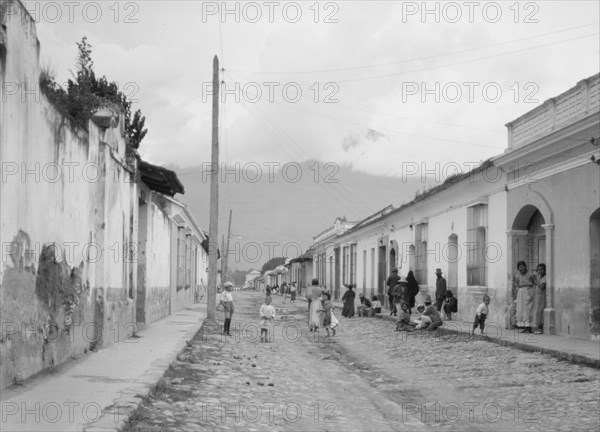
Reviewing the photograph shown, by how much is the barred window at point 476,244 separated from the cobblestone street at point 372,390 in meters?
4.42

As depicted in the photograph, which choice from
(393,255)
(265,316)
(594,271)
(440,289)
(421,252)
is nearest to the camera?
(594,271)

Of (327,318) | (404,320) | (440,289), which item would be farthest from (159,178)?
(440,289)

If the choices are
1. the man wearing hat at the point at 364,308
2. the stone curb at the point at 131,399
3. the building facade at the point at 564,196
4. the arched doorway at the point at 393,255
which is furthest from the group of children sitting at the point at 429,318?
the arched doorway at the point at 393,255

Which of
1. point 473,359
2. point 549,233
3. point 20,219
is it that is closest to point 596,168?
point 549,233

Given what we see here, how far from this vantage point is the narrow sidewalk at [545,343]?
33.5 ft

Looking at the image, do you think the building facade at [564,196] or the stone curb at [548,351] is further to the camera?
the building facade at [564,196]

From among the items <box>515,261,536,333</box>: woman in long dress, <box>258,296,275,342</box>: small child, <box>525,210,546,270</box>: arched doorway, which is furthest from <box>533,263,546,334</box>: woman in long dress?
<box>258,296,275,342</box>: small child

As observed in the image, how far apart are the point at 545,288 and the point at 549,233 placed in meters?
1.13

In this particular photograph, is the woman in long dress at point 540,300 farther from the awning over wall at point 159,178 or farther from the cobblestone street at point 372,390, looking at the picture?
the awning over wall at point 159,178

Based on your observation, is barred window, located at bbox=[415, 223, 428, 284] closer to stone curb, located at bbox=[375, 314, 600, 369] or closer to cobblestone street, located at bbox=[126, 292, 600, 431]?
stone curb, located at bbox=[375, 314, 600, 369]

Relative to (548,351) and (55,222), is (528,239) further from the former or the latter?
(55,222)

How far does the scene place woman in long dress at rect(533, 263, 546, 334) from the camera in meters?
14.6

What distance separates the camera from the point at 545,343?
1209 cm

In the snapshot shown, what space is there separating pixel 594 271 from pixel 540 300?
6.86 ft
